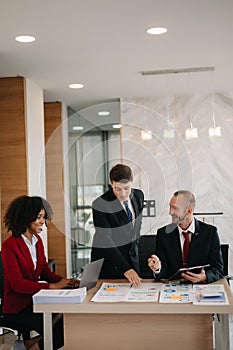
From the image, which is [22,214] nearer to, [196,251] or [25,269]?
[25,269]

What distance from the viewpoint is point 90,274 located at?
316cm

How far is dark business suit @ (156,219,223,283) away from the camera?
3373 mm

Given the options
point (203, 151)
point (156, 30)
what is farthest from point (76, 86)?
point (156, 30)

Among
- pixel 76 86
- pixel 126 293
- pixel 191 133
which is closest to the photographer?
pixel 126 293

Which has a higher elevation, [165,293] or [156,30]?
[156,30]

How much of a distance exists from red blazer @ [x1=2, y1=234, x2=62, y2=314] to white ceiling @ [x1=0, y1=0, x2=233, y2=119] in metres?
1.45

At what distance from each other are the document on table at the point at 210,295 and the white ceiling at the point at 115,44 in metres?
1.71

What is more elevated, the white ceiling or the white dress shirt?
the white ceiling

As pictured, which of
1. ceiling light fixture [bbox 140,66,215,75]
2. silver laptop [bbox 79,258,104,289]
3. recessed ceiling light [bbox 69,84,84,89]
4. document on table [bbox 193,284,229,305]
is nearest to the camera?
document on table [bbox 193,284,229,305]

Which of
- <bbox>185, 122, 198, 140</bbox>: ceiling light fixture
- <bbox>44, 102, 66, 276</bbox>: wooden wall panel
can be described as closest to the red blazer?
<bbox>185, 122, 198, 140</bbox>: ceiling light fixture

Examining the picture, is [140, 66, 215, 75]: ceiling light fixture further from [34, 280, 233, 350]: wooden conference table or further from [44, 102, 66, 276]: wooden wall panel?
[34, 280, 233, 350]: wooden conference table

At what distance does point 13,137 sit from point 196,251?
279 centimetres

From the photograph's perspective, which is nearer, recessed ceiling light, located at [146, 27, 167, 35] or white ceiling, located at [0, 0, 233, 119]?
white ceiling, located at [0, 0, 233, 119]

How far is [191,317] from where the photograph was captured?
286 centimetres
